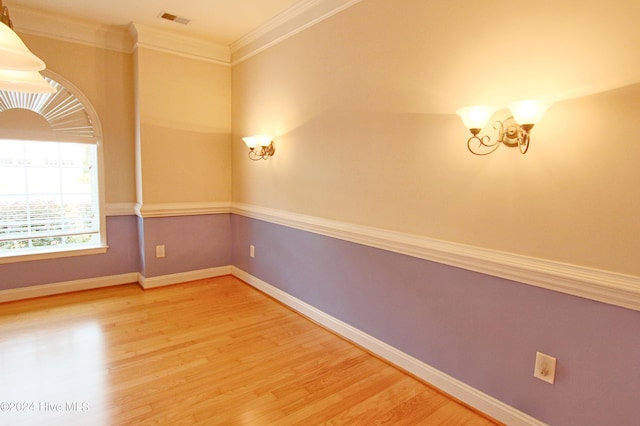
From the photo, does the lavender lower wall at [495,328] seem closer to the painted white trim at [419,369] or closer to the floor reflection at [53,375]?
the painted white trim at [419,369]

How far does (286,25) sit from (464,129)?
6.51 feet

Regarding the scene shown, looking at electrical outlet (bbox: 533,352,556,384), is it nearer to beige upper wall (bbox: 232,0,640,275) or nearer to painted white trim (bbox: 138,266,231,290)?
beige upper wall (bbox: 232,0,640,275)

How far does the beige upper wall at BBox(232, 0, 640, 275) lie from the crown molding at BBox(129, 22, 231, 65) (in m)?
1.12

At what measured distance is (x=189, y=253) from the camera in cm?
391

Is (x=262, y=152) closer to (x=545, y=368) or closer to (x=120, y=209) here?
(x=120, y=209)

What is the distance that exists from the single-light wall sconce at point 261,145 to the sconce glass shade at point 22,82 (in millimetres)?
1763

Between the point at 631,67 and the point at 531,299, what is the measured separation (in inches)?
40.2

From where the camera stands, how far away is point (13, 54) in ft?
4.02

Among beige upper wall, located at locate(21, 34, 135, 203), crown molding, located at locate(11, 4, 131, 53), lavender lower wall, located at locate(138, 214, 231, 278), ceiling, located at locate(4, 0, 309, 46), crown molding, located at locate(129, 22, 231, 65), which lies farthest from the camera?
lavender lower wall, located at locate(138, 214, 231, 278)

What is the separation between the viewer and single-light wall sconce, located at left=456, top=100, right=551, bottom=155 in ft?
4.89

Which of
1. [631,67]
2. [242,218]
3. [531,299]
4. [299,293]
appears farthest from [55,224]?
[631,67]

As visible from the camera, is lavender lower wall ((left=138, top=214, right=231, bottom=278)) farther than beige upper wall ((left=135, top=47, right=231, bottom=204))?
Yes

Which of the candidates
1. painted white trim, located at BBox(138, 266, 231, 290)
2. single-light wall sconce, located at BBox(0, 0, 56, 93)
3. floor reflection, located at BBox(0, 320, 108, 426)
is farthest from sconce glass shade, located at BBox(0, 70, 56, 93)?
painted white trim, located at BBox(138, 266, 231, 290)

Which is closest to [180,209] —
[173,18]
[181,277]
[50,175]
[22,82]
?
[181,277]
